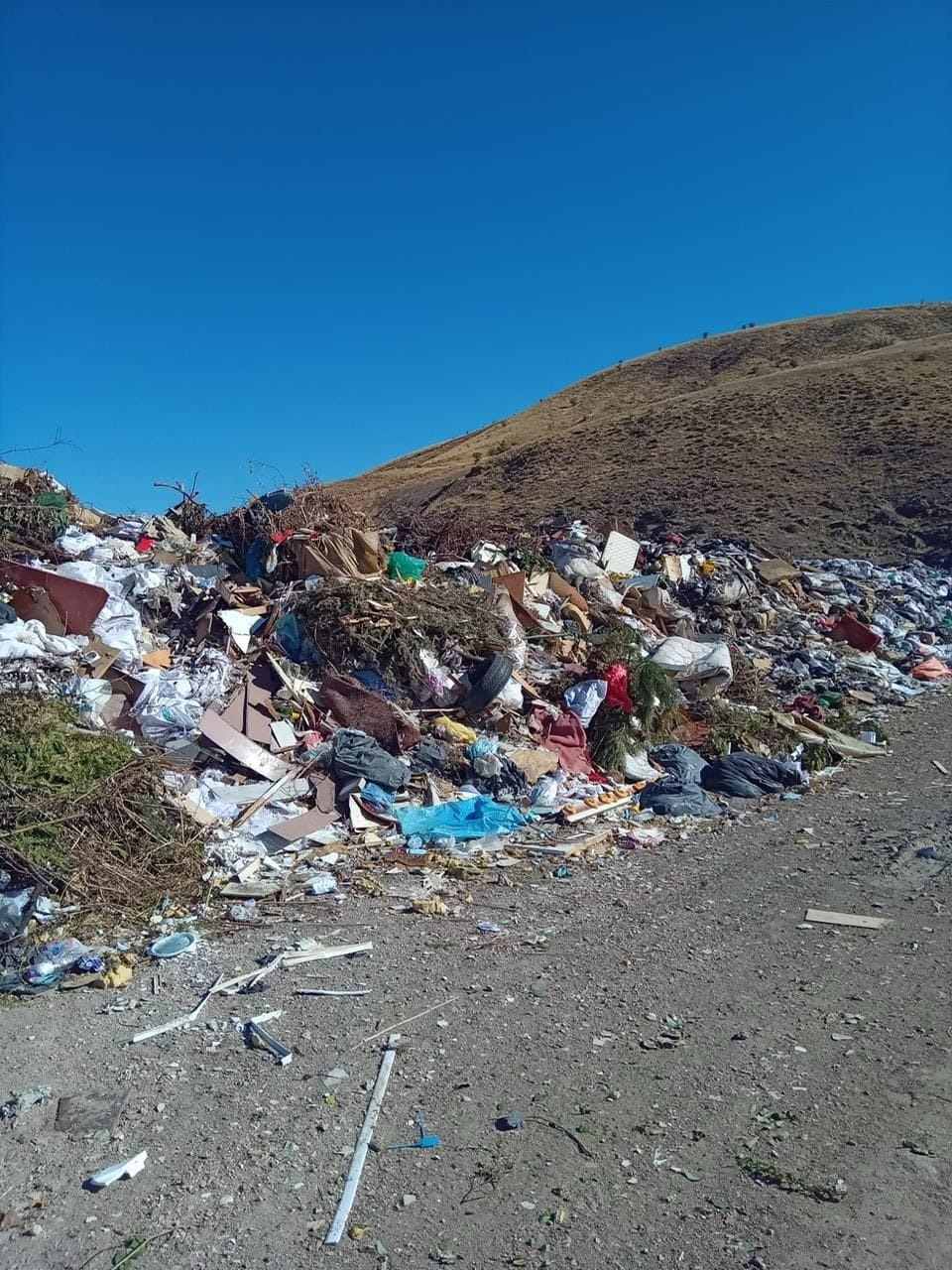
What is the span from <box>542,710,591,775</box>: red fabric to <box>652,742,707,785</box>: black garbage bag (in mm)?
625

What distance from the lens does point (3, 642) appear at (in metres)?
6.73

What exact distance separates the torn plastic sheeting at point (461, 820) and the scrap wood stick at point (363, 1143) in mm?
2346

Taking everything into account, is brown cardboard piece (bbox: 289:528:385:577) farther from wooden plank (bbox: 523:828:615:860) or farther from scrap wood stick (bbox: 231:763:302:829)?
wooden plank (bbox: 523:828:615:860)

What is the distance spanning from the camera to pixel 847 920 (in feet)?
15.0

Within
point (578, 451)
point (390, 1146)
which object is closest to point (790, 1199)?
point (390, 1146)

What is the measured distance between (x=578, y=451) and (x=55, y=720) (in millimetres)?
30992

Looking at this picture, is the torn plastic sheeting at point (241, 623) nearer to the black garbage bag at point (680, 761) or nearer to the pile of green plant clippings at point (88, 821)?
the pile of green plant clippings at point (88, 821)

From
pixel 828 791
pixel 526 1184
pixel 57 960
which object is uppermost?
pixel 57 960

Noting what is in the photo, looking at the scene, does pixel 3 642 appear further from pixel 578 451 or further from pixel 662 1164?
pixel 578 451

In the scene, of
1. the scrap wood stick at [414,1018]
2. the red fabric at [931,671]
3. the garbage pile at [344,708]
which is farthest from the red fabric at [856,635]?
the scrap wood stick at [414,1018]

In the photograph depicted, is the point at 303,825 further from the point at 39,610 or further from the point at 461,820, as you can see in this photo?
the point at 39,610

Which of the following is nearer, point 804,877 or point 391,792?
point 804,877

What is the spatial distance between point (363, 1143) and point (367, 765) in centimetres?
354

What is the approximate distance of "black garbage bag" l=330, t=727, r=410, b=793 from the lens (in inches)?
247
